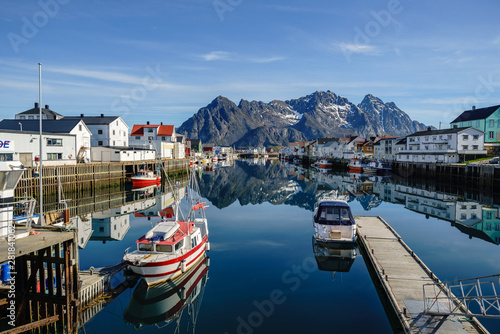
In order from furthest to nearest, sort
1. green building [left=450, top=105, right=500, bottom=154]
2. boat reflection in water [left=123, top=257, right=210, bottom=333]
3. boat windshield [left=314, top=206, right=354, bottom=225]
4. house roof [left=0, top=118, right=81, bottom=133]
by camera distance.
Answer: green building [left=450, top=105, right=500, bottom=154]
house roof [left=0, top=118, right=81, bottom=133]
boat windshield [left=314, top=206, right=354, bottom=225]
boat reflection in water [left=123, top=257, right=210, bottom=333]

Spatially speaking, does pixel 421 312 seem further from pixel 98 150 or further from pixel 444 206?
pixel 98 150

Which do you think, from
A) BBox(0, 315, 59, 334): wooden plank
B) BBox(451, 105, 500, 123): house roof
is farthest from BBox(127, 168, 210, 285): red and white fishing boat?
BBox(451, 105, 500, 123): house roof

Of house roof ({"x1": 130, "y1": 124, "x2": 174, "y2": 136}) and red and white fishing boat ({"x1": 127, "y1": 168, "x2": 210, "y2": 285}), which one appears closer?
red and white fishing boat ({"x1": 127, "y1": 168, "x2": 210, "y2": 285})

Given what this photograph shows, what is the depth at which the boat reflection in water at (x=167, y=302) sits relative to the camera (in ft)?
47.0

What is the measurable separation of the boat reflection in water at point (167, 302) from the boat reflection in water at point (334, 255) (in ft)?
26.1

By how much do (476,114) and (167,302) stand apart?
351 feet

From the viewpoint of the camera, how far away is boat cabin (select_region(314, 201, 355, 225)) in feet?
80.7

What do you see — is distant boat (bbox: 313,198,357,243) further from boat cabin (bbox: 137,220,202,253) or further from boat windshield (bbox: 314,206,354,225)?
boat cabin (bbox: 137,220,202,253)

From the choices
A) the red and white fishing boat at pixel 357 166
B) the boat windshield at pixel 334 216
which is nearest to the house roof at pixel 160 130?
the red and white fishing boat at pixel 357 166

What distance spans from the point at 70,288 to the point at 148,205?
30.6m

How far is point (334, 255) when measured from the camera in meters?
22.4

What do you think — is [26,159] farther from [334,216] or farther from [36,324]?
[334,216]

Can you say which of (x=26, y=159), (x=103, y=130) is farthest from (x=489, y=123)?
(x=26, y=159)

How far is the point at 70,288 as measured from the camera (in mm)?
12023
